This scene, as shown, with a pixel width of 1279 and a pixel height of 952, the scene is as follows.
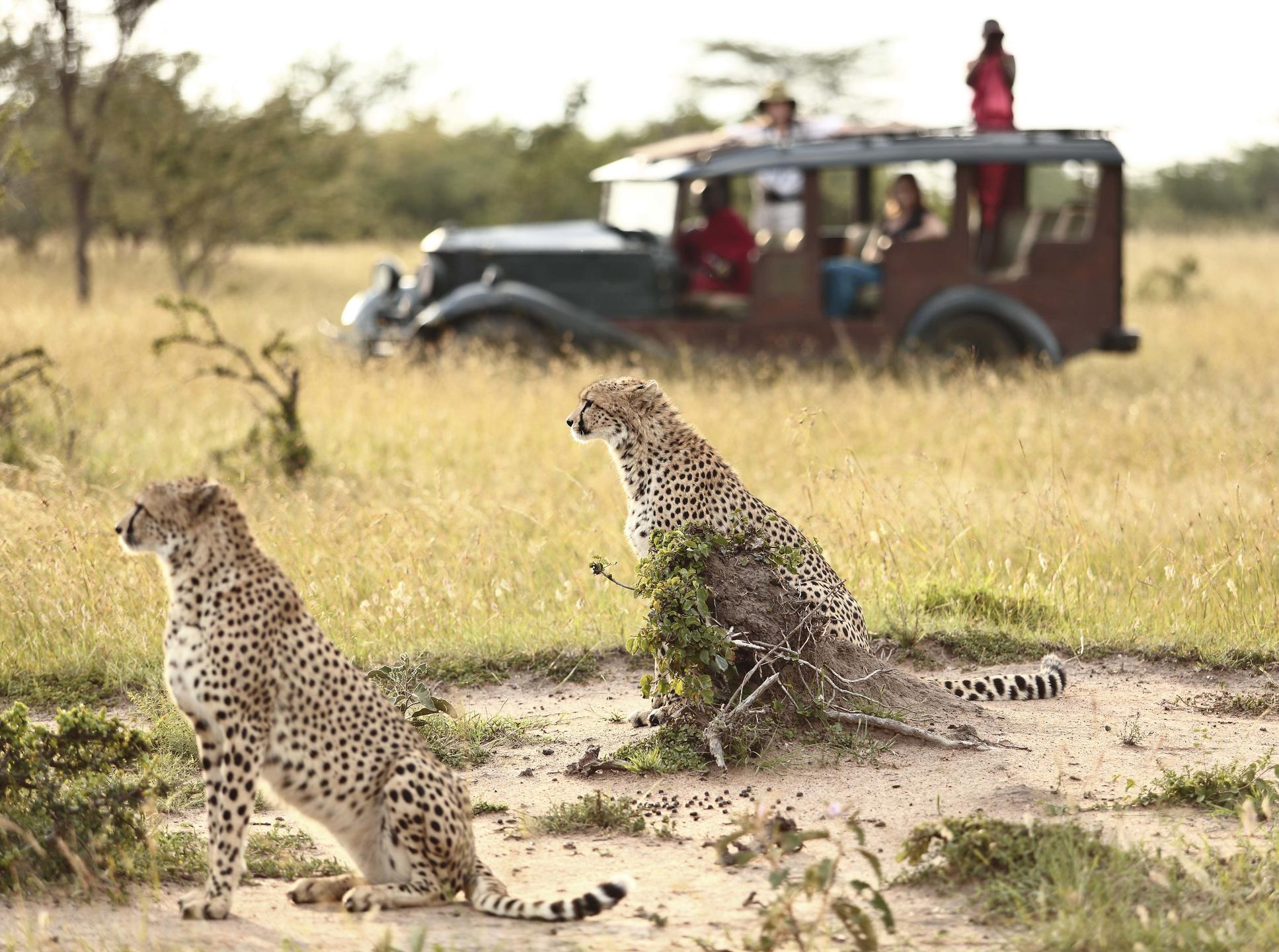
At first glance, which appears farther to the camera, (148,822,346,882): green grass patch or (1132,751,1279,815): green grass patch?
(1132,751,1279,815): green grass patch

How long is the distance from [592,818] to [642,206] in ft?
29.3

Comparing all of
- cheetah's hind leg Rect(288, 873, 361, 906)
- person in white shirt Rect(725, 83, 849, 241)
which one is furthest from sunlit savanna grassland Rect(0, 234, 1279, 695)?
cheetah's hind leg Rect(288, 873, 361, 906)

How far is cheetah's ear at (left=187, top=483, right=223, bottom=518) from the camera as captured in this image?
375 cm

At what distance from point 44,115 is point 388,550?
1508 centimetres

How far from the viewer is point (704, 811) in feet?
15.0

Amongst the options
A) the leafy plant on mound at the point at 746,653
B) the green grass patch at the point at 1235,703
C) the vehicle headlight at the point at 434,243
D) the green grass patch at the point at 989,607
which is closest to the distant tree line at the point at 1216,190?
the vehicle headlight at the point at 434,243

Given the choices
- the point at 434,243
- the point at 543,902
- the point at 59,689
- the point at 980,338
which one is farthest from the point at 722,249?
the point at 543,902

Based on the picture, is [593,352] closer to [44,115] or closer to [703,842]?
[703,842]

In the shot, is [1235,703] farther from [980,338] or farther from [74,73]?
[74,73]

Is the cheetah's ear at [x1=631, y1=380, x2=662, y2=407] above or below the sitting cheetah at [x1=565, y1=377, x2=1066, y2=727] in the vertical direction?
above

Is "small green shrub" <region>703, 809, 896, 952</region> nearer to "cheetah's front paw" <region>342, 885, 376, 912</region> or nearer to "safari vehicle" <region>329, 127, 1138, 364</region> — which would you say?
"cheetah's front paw" <region>342, 885, 376, 912</region>

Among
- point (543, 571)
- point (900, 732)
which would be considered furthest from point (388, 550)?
point (900, 732)

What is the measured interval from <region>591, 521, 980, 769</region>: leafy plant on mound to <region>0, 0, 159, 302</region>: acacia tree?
12.7 metres

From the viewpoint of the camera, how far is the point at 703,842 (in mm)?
4281
